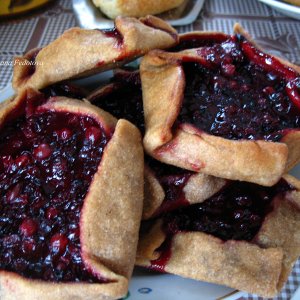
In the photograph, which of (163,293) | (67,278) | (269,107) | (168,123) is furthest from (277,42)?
(67,278)

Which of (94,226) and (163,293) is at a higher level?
(94,226)

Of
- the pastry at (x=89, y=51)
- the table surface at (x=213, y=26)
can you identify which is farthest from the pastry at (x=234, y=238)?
the table surface at (x=213, y=26)

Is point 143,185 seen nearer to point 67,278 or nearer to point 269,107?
point 67,278

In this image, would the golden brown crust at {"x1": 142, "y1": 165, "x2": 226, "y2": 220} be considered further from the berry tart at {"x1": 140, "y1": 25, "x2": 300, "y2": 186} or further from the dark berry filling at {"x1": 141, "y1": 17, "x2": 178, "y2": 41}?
the dark berry filling at {"x1": 141, "y1": 17, "x2": 178, "y2": 41}

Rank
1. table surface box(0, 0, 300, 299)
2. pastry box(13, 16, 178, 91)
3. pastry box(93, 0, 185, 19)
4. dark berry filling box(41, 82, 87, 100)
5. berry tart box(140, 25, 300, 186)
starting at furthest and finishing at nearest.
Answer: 1. table surface box(0, 0, 300, 299)
2. pastry box(93, 0, 185, 19)
3. dark berry filling box(41, 82, 87, 100)
4. pastry box(13, 16, 178, 91)
5. berry tart box(140, 25, 300, 186)

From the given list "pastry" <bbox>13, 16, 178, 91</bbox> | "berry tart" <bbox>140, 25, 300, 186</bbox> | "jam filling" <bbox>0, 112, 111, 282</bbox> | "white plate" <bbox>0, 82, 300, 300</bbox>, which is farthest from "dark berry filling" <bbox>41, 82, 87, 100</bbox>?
"white plate" <bbox>0, 82, 300, 300</bbox>

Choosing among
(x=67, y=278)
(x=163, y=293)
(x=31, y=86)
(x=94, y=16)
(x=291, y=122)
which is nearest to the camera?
(x=67, y=278)

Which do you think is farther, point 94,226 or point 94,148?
point 94,148
